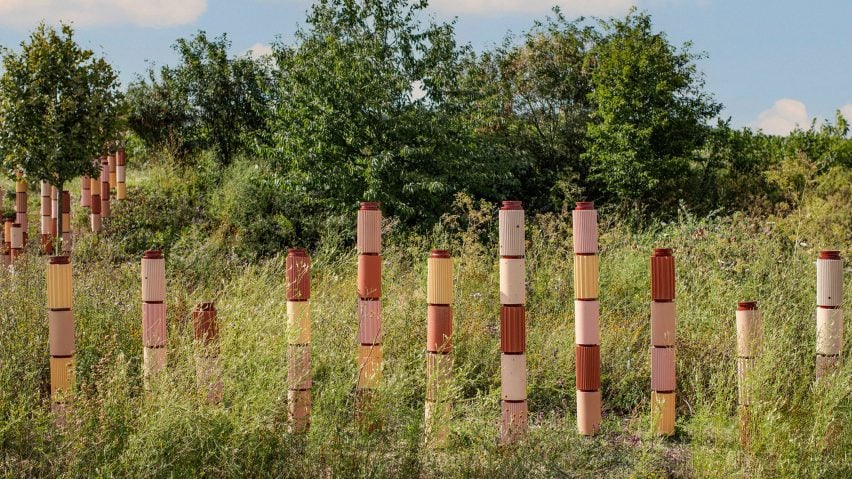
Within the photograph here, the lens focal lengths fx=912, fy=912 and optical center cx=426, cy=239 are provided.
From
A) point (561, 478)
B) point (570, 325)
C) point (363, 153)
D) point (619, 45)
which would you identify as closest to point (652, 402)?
point (561, 478)

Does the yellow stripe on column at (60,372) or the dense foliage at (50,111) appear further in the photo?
the dense foliage at (50,111)

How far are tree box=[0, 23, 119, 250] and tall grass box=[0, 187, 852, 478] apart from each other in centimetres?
631

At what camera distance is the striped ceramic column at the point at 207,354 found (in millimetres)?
4793

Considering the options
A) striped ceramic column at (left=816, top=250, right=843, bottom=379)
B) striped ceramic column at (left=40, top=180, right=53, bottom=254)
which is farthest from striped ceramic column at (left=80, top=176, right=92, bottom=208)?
striped ceramic column at (left=816, top=250, right=843, bottom=379)

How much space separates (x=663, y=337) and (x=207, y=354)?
2.76 metres

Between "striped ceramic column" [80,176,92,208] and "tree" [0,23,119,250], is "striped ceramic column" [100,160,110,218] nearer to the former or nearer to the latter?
"striped ceramic column" [80,176,92,208]

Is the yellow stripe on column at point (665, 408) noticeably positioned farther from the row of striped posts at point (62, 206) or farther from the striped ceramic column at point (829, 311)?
the row of striped posts at point (62, 206)

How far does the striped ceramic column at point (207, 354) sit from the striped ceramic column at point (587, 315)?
84.0 inches

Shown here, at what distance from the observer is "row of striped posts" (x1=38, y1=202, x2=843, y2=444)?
17.4 feet

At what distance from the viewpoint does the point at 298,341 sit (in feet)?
18.2

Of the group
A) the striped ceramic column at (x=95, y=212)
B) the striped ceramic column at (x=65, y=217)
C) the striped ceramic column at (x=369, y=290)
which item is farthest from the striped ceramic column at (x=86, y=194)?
the striped ceramic column at (x=369, y=290)

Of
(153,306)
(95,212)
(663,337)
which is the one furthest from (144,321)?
(95,212)

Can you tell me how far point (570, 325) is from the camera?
7.29m

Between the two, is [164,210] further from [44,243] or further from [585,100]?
[585,100]
